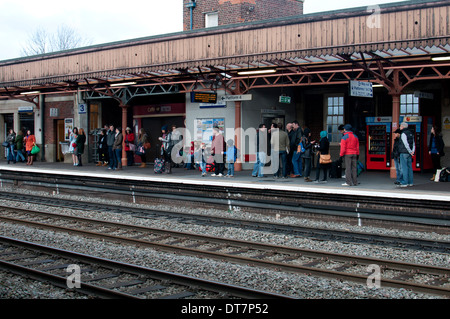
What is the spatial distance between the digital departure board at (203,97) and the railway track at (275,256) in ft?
22.9

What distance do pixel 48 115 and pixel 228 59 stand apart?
569 inches

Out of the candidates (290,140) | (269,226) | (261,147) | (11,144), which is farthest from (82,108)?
(269,226)

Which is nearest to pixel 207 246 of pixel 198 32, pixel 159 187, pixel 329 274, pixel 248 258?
pixel 248 258

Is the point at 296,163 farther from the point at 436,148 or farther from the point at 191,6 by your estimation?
the point at 191,6

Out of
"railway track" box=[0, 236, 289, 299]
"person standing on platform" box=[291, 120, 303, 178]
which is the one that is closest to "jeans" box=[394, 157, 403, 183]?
"person standing on platform" box=[291, 120, 303, 178]

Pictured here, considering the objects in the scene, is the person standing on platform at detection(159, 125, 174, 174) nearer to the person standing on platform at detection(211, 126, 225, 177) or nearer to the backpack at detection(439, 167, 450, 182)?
the person standing on platform at detection(211, 126, 225, 177)

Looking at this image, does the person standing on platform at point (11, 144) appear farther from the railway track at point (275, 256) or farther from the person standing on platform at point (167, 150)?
the railway track at point (275, 256)

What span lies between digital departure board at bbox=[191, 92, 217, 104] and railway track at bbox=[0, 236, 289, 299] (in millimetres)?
9608

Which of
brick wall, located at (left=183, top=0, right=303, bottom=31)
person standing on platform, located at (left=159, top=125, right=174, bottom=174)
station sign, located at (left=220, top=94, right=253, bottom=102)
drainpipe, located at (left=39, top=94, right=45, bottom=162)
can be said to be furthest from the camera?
brick wall, located at (left=183, top=0, right=303, bottom=31)

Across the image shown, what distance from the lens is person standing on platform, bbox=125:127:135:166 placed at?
71.0ft

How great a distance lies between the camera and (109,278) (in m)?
6.92

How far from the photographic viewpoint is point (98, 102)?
24672 millimetres

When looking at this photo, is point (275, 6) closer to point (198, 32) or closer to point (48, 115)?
point (48, 115)

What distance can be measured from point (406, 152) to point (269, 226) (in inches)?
180
